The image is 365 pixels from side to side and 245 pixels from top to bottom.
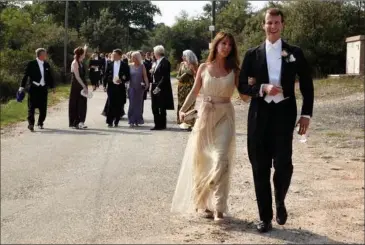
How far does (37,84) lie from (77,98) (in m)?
1.26

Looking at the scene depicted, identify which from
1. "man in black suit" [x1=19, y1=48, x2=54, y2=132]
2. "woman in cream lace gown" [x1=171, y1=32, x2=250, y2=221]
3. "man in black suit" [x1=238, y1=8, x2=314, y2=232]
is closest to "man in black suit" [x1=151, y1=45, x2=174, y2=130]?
"man in black suit" [x1=19, y1=48, x2=54, y2=132]

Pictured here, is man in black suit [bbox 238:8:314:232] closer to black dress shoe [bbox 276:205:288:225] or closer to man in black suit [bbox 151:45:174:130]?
black dress shoe [bbox 276:205:288:225]

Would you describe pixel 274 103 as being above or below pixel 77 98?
above

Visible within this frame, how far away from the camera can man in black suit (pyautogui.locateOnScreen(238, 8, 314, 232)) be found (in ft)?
17.1

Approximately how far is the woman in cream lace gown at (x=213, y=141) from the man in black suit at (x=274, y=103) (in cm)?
41

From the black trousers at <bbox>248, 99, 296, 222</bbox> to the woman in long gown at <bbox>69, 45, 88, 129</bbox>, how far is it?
→ 28.2ft

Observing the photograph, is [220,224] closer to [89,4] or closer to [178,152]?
[178,152]

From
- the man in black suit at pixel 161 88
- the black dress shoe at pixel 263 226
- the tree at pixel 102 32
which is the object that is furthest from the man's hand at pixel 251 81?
the tree at pixel 102 32

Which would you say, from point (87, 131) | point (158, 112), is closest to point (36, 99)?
point (87, 131)

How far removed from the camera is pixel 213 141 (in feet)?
19.2

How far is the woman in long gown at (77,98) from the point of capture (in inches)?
529

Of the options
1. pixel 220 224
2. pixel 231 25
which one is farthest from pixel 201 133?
pixel 231 25

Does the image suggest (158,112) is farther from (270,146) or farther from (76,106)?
(270,146)

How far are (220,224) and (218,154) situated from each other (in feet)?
2.22
